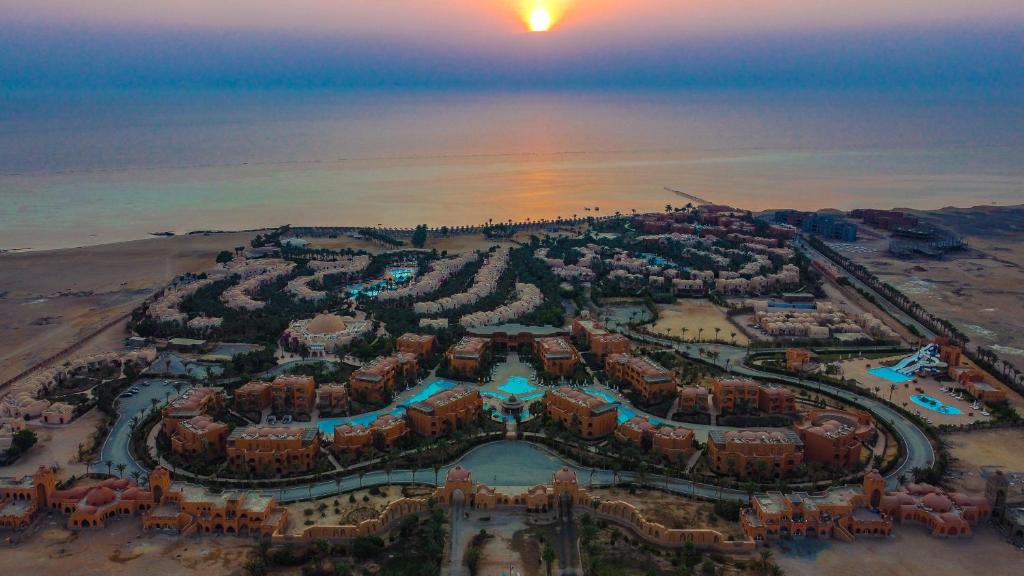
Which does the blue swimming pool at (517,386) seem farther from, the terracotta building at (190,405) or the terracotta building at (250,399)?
the terracotta building at (190,405)

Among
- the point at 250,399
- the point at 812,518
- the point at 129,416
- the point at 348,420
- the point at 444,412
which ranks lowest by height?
the point at 812,518

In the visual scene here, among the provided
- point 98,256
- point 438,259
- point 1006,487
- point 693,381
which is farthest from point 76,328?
point 1006,487

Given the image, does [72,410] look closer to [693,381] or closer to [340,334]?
[340,334]

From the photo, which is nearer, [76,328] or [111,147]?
[76,328]

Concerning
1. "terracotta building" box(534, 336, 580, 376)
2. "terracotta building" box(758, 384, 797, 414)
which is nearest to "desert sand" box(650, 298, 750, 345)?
"terracotta building" box(534, 336, 580, 376)

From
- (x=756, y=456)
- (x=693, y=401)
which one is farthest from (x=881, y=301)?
(x=756, y=456)

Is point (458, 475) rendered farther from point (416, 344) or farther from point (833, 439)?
point (416, 344)

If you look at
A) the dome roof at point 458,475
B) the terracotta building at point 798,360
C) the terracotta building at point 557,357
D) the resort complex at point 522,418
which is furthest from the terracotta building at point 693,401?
the dome roof at point 458,475
